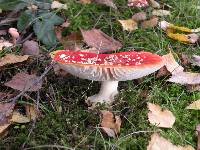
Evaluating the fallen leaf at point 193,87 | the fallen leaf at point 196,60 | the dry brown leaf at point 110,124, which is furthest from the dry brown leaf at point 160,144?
the fallen leaf at point 196,60

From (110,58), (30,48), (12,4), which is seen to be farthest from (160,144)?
(12,4)

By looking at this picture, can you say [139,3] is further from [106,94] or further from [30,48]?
[106,94]

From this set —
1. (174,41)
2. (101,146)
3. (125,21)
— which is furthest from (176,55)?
(101,146)

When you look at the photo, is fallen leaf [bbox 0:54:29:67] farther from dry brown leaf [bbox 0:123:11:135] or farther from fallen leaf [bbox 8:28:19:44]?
dry brown leaf [bbox 0:123:11:135]

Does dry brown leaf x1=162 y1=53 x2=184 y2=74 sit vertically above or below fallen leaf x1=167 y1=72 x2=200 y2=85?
above

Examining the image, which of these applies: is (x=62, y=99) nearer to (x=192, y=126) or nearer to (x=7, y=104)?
(x=7, y=104)

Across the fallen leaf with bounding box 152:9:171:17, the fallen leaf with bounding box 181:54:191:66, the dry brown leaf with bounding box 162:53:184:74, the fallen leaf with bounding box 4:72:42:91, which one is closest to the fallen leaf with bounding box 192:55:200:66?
the fallen leaf with bounding box 181:54:191:66

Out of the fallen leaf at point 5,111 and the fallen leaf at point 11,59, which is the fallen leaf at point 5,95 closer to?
the fallen leaf at point 5,111
